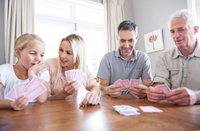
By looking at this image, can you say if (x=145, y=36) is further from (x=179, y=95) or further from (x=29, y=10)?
(x=179, y=95)

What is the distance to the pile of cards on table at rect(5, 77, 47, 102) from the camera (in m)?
1.00

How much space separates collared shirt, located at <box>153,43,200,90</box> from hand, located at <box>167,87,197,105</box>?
41cm

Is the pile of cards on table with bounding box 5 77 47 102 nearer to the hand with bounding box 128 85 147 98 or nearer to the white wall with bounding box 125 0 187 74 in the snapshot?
the hand with bounding box 128 85 147 98

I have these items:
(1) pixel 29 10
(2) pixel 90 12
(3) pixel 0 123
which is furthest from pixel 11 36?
(3) pixel 0 123

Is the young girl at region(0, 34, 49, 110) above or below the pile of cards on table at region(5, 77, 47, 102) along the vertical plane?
above

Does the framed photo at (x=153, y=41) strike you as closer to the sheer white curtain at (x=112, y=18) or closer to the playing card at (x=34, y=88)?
the sheer white curtain at (x=112, y=18)

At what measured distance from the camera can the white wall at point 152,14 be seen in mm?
3172

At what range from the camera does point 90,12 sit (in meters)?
3.91

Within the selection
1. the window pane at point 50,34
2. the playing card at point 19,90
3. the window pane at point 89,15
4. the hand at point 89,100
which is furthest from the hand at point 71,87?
the window pane at point 89,15

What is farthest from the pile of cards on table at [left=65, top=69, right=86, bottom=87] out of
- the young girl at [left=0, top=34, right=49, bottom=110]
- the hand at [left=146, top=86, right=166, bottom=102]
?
the hand at [left=146, top=86, right=166, bottom=102]

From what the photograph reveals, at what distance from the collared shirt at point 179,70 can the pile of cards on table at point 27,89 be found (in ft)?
2.86

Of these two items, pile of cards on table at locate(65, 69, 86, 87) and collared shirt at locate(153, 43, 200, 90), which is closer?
pile of cards on table at locate(65, 69, 86, 87)

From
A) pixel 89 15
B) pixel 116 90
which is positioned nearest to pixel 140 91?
pixel 116 90

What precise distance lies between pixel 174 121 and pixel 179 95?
0.35m
